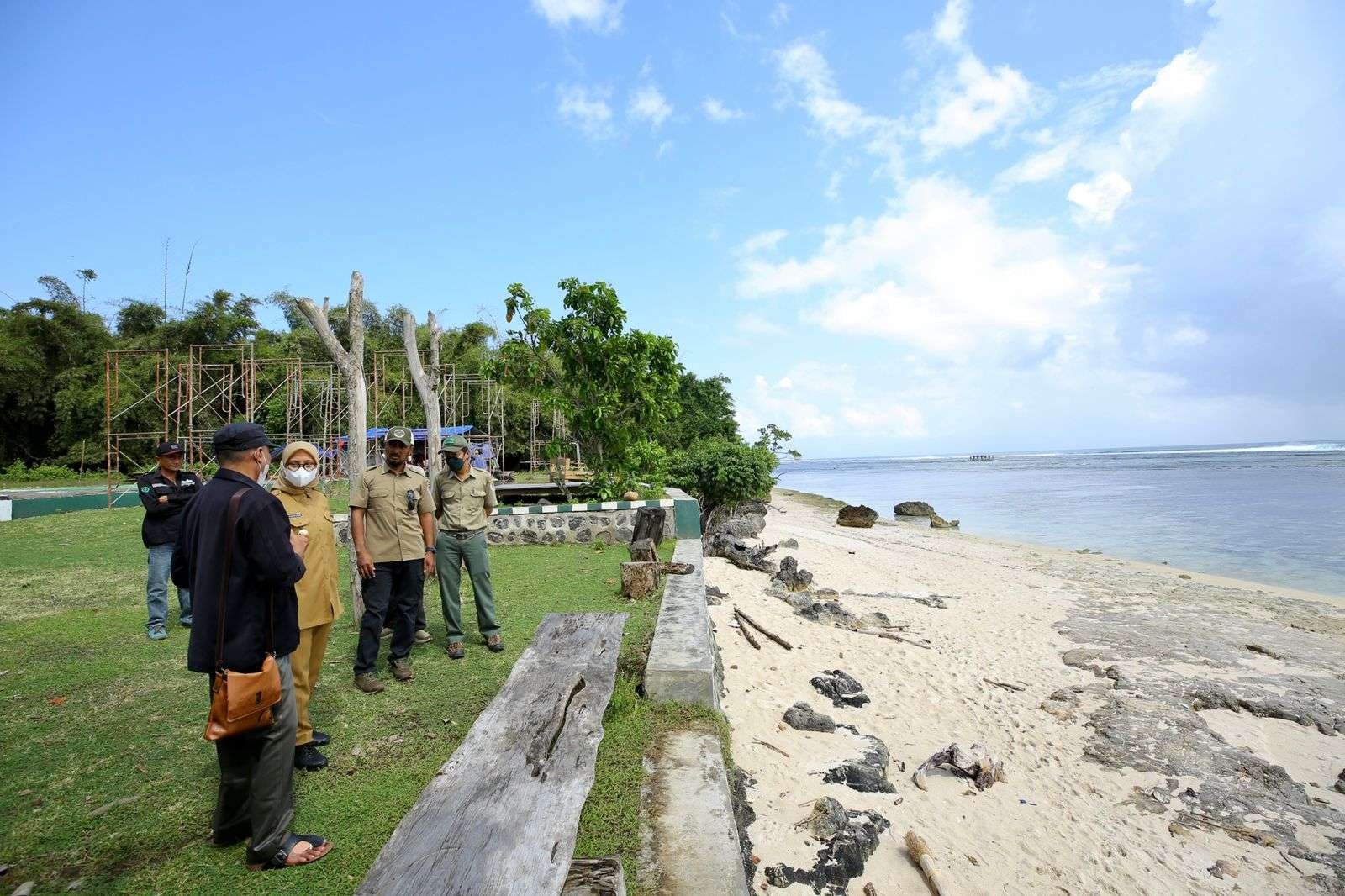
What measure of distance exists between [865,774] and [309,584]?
3.53 m

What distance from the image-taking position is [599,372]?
11.6m

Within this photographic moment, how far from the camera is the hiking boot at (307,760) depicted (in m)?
3.28

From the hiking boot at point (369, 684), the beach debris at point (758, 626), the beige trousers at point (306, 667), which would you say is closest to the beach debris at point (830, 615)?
the beach debris at point (758, 626)

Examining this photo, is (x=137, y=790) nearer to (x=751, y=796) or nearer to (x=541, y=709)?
(x=541, y=709)

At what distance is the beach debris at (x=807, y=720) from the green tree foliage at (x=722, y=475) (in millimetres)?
11516

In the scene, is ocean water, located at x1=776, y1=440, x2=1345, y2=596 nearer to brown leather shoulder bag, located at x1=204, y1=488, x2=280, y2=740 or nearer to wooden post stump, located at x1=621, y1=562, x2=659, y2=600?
wooden post stump, located at x1=621, y1=562, x2=659, y2=600

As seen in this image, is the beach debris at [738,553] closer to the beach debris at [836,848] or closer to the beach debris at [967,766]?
the beach debris at [967,766]

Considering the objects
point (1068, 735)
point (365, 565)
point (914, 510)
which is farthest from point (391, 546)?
point (914, 510)

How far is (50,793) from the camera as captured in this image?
10.2 feet

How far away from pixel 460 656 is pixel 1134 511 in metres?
29.5

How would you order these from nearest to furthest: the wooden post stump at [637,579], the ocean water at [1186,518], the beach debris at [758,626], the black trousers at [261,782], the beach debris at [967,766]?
the black trousers at [261,782], the beach debris at [967,766], the wooden post stump at [637,579], the beach debris at [758,626], the ocean water at [1186,518]

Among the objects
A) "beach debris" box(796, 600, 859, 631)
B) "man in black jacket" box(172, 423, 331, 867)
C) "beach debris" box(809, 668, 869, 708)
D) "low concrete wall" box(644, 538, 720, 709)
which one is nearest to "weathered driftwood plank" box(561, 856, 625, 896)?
"man in black jacket" box(172, 423, 331, 867)

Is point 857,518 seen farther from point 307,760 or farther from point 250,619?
point 250,619

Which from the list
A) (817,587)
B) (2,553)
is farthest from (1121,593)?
(2,553)
